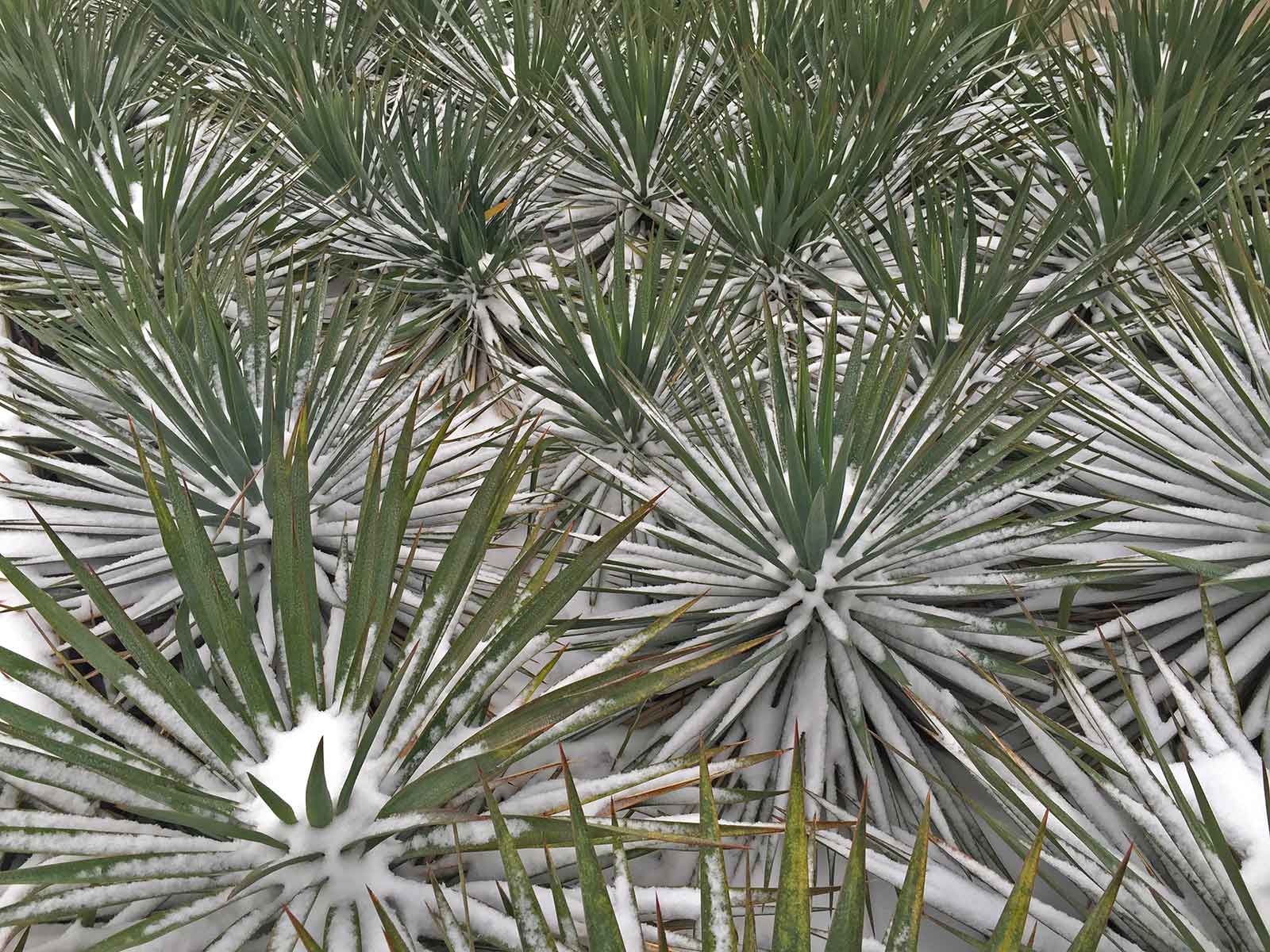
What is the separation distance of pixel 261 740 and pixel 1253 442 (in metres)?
1.25

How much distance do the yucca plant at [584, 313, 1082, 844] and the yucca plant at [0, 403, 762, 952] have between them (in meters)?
0.23

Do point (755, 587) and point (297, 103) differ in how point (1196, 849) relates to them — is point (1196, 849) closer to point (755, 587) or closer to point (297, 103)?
point (755, 587)

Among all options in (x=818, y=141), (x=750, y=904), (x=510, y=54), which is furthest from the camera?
(x=510, y=54)

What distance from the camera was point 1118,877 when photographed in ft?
2.11

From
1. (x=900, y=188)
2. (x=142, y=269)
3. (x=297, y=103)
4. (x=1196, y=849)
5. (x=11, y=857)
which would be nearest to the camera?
(x=1196, y=849)

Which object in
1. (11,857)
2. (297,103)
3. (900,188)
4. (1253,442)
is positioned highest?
(297,103)

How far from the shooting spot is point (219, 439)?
129 cm

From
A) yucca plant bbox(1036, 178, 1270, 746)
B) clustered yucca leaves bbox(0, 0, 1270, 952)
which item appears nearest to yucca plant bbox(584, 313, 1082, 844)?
clustered yucca leaves bbox(0, 0, 1270, 952)

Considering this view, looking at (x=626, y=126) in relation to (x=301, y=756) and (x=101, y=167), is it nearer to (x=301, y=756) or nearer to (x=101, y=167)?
(x=101, y=167)

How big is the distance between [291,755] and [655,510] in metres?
0.61

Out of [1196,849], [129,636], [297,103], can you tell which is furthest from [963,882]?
[297,103]

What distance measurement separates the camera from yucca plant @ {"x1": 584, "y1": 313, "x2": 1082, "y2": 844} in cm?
108

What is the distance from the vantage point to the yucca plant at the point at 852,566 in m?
1.08

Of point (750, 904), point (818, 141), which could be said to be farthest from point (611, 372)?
point (750, 904)
